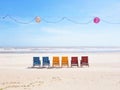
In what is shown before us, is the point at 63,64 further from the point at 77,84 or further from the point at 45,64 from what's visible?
the point at 77,84

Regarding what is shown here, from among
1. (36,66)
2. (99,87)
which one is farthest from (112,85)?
(36,66)

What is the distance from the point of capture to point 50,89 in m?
10.7

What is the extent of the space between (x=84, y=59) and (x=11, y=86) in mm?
9450

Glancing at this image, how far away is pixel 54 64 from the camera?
20.0m

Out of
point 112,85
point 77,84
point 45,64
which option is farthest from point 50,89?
point 45,64

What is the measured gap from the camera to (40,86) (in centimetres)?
1134

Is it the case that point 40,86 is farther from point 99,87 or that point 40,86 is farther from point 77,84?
point 99,87

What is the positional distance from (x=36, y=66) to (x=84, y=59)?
3.52 m

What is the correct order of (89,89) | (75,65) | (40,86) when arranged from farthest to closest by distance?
(75,65) < (40,86) < (89,89)

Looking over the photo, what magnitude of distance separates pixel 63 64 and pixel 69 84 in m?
8.19

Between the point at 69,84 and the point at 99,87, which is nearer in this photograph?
the point at 99,87

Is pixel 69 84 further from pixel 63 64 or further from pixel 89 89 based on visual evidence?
pixel 63 64

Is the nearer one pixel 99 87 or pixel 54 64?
pixel 99 87

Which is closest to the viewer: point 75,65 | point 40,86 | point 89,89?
A: point 89,89
